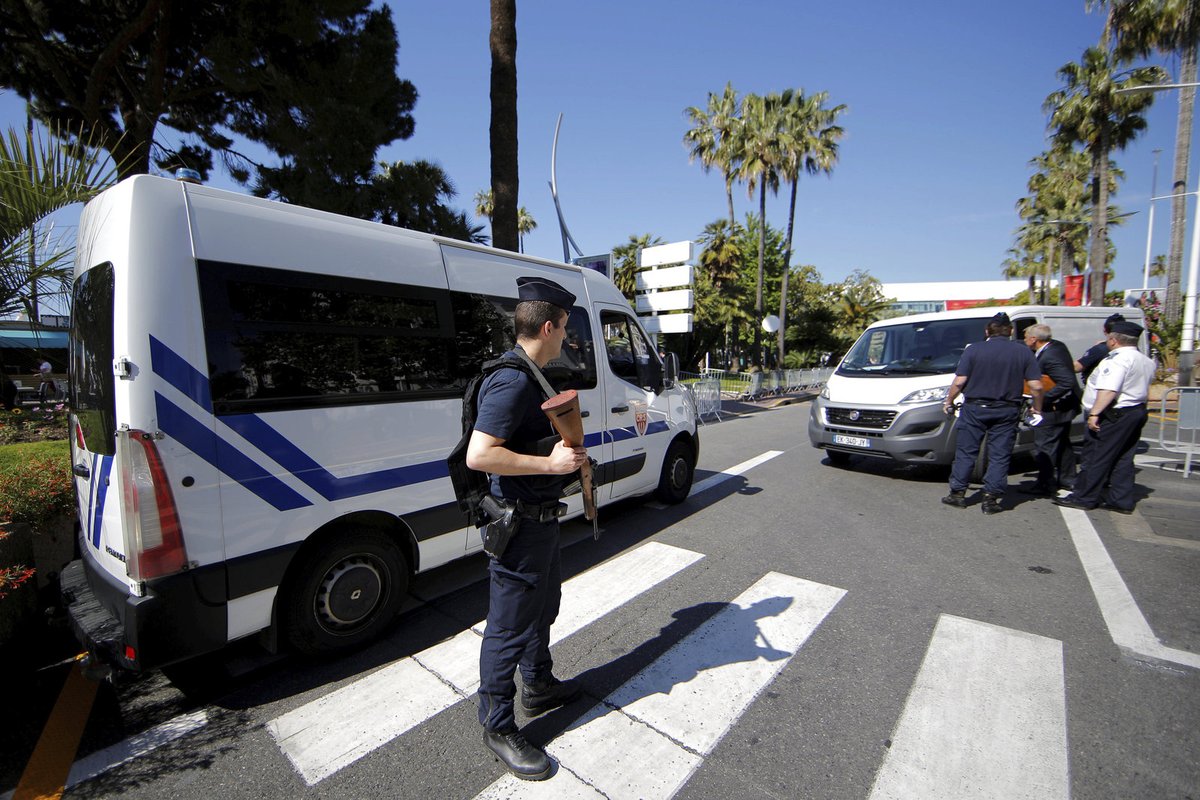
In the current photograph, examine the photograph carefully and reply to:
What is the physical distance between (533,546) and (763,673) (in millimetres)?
1560

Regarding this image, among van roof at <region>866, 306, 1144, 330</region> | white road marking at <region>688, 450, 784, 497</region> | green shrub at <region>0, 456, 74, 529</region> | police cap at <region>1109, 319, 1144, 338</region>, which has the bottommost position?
white road marking at <region>688, 450, 784, 497</region>

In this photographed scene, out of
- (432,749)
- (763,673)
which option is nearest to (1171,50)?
(763,673)

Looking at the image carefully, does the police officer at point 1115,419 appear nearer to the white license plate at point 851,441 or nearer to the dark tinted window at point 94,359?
the white license plate at point 851,441

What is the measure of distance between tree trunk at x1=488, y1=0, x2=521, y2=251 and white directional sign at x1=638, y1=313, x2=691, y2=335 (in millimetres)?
4972

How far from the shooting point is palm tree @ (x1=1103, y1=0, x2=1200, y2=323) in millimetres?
16172

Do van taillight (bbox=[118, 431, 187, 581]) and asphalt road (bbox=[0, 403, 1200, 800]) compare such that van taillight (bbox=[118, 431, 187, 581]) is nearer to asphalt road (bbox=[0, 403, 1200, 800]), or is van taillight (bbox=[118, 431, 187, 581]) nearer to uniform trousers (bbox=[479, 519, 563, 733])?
asphalt road (bbox=[0, 403, 1200, 800])

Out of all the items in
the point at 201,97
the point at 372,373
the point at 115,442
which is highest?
the point at 201,97

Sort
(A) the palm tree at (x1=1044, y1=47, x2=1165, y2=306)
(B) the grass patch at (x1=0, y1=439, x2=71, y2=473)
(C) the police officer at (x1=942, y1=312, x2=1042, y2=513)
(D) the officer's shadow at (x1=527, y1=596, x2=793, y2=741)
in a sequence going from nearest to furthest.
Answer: (D) the officer's shadow at (x1=527, y1=596, x2=793, y2=741), (B) the grass patch at (x1=0, y1=439, x2=71, y2=473), (C) the police officer at (x1=942, y1=312, x2=1042, y2=513), (A) the palm tree at (x1=1044, y1=47, x2=1165, y2=306)

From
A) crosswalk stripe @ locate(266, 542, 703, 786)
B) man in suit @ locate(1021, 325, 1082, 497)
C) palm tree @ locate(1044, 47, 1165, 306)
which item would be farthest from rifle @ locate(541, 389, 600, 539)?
palm tree @ locate(1044, 47, 1165, 306)

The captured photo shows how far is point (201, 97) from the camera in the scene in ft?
37.9

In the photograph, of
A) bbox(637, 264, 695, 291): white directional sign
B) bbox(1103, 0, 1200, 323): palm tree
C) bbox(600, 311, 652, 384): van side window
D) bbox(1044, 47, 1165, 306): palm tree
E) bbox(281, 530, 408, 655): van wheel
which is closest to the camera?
bbox(281, 530, 408, 655): van wheel

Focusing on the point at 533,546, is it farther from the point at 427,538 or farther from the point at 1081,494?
the point at 1081,494

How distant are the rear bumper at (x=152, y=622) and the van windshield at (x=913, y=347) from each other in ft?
23.5

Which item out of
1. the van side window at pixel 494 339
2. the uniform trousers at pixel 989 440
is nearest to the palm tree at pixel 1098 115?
the uniform trousers at pixel 989 440
